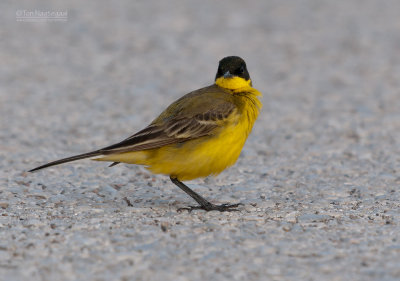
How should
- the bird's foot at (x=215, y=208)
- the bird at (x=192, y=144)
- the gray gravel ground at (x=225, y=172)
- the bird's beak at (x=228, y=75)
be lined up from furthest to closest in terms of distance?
the bird's beak at (x=228, y=75) < the bird's foot at (x=215, y=208) < the bird at (x=192, y=144) < the gray gravel ground at (x=225, y=172)

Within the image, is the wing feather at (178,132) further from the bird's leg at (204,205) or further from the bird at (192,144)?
the bird's leg at (204,205)

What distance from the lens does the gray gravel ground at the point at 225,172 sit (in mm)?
5152

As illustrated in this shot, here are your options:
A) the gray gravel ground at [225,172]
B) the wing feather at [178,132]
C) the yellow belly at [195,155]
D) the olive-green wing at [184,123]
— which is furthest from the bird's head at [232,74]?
the gray gravel ground at [225,172]

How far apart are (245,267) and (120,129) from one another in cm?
495

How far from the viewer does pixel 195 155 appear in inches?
248

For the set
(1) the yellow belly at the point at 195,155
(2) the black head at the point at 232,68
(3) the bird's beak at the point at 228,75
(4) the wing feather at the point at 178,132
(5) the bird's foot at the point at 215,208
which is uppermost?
(2) the black head at the point at 232,68

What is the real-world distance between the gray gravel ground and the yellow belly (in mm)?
404

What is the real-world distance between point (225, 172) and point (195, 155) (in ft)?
5.56

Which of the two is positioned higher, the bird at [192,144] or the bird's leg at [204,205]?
the bird at [192,144]

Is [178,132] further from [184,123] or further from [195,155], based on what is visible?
[195,155]

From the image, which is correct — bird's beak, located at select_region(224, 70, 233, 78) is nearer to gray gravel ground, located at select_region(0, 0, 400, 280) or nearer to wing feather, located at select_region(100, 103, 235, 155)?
wing feather, located at select_region(100, 103, 235, 155)

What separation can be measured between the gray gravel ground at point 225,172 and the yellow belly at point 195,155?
0.40m

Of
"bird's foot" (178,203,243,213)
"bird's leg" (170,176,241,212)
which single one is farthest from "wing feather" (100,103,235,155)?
"bird's foot" (178,203,243,213)

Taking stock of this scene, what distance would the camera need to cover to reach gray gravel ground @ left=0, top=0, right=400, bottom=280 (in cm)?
515
